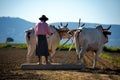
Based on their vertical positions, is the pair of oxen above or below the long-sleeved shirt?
below

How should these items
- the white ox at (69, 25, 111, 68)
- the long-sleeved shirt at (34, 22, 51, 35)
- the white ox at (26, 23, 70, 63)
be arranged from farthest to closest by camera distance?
the white ox at (26, 23, 70, 63)
the white ox at (69, 25, 111, 68)
the long-sleeved shirt at (34, 22, 51, 35)

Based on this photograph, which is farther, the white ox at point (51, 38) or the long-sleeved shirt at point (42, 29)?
the white ox at point (51, 38)

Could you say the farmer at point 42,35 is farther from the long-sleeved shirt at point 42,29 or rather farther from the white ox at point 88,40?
the white ox at point 88,40

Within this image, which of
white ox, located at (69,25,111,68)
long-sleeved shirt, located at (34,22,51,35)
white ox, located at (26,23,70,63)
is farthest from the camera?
white ox, located at (26,23,70,63)

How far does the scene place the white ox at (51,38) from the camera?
51.3 ft

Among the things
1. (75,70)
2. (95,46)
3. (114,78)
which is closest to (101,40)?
(95,46)

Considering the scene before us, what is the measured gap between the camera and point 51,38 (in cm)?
1661

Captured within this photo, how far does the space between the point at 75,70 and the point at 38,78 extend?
3280mm

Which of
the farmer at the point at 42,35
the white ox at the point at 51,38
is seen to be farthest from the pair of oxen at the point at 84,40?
the farmer at the point at 42,35

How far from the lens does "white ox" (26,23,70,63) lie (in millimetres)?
15625

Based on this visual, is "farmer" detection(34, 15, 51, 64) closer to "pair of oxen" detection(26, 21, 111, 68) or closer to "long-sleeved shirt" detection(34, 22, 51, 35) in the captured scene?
"long-sleeved shirt" detection(34, 22, 51, 35)

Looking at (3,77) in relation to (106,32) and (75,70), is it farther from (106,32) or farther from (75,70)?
(106,32)

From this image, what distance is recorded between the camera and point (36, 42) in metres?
15.0

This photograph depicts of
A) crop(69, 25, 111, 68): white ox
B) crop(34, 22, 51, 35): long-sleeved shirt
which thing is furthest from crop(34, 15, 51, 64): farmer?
crop(69, 25, 111, 68): white ox
